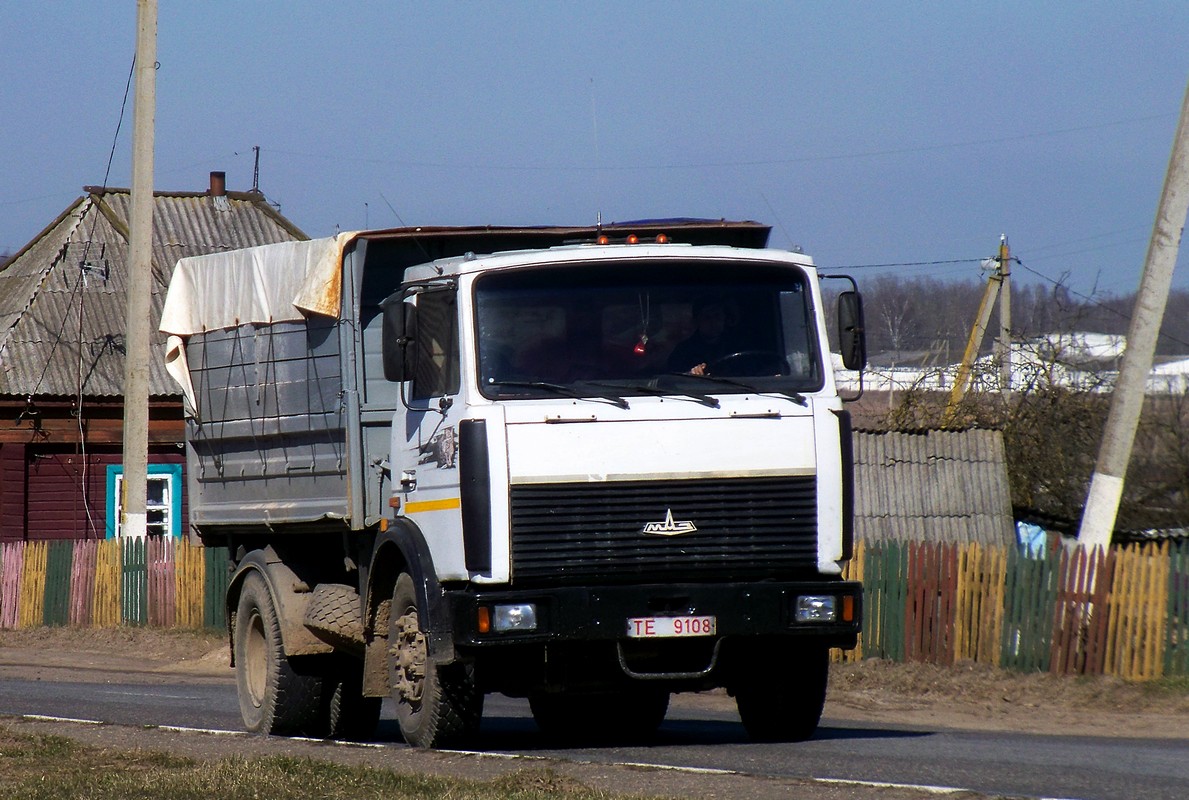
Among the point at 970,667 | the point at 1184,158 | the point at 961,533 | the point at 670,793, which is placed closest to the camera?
the point at 670,793

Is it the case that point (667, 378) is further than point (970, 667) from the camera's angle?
No

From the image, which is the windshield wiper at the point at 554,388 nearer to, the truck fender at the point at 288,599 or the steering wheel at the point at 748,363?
the steering wheel at the point at 748,363

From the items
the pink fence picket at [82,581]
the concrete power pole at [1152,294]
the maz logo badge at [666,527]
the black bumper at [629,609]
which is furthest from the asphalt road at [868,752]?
the pink fence picket at [82,581]

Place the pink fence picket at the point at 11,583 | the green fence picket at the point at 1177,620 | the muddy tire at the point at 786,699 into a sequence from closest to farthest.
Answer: the muddy tire at the point at 786,699
the green fence picket at the point at 1177,620
the pink fence picket at the point at 11,583

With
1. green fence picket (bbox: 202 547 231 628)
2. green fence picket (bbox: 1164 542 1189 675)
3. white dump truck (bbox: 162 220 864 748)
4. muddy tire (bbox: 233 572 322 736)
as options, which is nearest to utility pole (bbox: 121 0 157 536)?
green fence picket (bbox: 202 547 231 628)

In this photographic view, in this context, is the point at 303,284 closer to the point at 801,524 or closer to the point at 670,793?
the point at 801,524

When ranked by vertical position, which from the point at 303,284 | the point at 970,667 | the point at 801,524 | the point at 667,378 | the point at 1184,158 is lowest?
the point at 970,667

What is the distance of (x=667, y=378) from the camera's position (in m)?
8.55

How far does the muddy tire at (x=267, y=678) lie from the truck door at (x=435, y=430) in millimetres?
2275

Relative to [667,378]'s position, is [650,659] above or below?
below

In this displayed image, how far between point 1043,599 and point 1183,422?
51.5 feet

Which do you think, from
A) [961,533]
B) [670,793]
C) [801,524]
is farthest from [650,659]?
[961,533]

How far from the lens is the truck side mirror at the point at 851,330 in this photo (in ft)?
28.5

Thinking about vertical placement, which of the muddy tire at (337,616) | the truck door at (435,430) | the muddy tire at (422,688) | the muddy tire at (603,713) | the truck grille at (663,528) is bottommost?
the muddy tire at (603,713)
